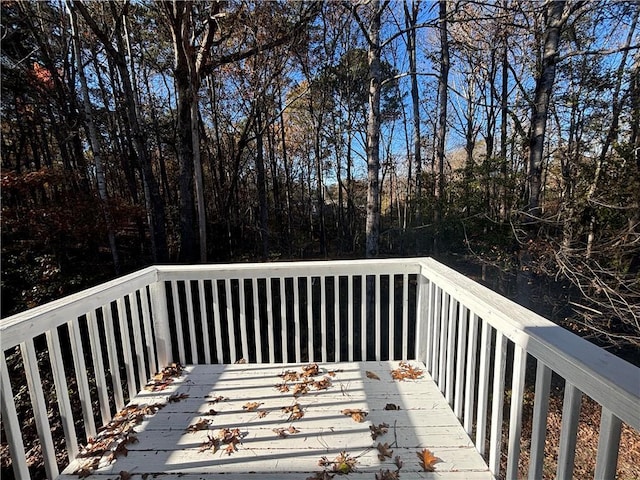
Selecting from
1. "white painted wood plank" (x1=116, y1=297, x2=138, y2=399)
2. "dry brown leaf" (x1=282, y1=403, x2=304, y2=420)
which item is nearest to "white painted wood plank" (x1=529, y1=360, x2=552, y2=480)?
"dry brown leaf" (x1=282, y1=403, x2=304, y2=420)

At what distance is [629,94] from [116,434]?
7410 millimetres

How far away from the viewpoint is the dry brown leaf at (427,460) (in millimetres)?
1444

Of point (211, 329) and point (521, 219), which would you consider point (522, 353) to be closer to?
point (521, 219)

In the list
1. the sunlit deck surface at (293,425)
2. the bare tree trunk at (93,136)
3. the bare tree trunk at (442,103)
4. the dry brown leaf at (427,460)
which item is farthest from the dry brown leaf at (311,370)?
the bare tree trunk at (93,136)

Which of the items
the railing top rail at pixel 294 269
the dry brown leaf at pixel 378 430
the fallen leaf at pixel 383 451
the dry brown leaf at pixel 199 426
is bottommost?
the dry brown leaf at pixel 378 430

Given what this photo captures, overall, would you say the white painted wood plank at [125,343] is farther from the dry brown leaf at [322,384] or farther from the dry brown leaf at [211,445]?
the dry brown leaf at [322,384]

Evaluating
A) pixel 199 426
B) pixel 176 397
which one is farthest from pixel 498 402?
pixel 176 397

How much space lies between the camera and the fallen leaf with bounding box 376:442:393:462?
1508 millimetres

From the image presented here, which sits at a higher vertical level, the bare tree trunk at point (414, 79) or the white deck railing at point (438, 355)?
the bare tree trunk at point (414, 79)

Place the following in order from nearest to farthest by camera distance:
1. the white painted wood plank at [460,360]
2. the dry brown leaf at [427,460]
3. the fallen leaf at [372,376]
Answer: the dry brown leaf at [427,460], the white painted wood plank at [460,360], the fallen leaf at [372,376]

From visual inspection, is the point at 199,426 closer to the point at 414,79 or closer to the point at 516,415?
the point at 516,415

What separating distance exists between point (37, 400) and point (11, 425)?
133 millimetres

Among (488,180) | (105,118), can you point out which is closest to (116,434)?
(488,180)

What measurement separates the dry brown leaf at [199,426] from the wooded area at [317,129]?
12.7 ft
